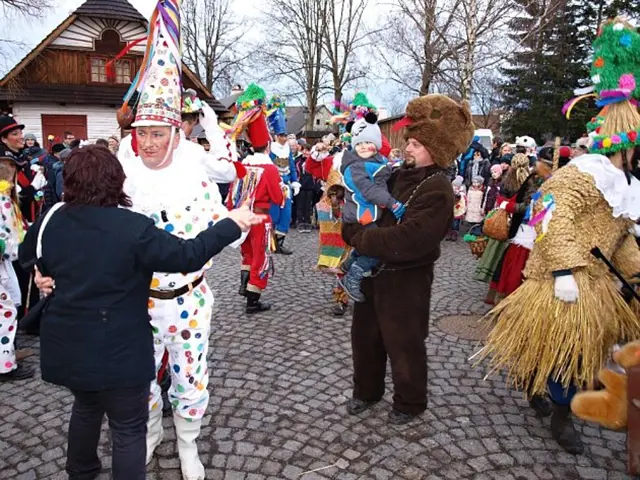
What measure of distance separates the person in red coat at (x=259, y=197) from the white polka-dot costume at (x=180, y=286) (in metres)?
2.53

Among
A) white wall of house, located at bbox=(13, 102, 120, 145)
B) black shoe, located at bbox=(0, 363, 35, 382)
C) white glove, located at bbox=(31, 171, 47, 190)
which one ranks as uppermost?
white wall of house, located at bbox=(13, 102, 120, 145)

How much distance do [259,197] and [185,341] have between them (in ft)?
9.86

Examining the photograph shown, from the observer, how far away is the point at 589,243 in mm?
2904

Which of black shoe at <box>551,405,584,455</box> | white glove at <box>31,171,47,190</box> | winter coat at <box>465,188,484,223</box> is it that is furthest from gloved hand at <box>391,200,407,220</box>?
winter coat at <box>465,188,484,223</box>

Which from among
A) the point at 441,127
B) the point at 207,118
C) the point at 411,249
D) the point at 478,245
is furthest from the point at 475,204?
the point at 207,118

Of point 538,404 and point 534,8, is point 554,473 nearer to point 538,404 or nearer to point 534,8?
point 538,404

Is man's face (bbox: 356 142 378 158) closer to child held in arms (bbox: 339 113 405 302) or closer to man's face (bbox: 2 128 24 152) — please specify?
child held in arms (bbox: 339 113 405 302)

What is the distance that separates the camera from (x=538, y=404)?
344cm

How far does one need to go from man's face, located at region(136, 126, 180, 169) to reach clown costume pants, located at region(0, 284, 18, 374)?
7.11ft

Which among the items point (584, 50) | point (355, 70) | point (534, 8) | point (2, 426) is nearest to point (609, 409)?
point (2, 426)

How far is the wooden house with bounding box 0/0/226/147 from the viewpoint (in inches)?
776

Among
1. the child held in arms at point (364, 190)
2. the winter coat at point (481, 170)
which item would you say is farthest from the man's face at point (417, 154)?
the winter coat at point (481, 170)

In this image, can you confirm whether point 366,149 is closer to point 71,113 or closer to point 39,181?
point 39,181

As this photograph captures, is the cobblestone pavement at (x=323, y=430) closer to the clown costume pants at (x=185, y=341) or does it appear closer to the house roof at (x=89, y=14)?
the clown costume pants at (x=185, y=341)
